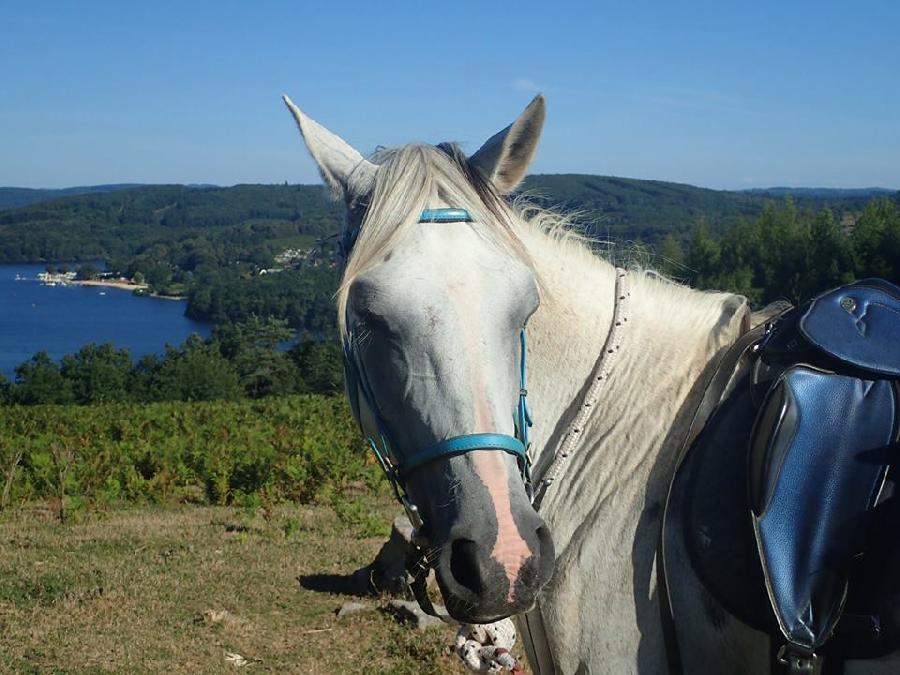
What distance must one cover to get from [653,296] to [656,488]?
0.62m

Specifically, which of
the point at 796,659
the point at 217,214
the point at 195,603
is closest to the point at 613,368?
the point at 796,659

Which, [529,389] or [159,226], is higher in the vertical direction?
[159,226]

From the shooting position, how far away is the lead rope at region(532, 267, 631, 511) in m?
2.13

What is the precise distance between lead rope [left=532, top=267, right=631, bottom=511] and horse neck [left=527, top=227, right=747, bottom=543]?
30mm

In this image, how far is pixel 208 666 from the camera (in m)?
5.80

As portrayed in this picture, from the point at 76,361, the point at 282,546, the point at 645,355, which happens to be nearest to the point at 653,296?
the point at 645,355

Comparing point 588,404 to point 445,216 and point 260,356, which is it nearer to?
point 445,216

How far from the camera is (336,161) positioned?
227 cm

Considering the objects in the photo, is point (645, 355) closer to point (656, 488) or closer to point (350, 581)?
point (656, 488)

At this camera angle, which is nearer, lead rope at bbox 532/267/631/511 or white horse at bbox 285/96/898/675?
white horse at bbox 285/96/898/675

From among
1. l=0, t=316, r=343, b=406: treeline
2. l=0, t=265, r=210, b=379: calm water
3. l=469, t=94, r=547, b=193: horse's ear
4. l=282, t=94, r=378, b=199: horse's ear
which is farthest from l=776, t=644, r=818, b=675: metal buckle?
l=0, t=265, r=210, b=379: calm water

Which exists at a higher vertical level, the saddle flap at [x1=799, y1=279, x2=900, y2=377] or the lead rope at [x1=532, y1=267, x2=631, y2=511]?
the saddle flap at [x1=799, y1=279, x2=900, y2=377]

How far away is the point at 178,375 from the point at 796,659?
5017 cm

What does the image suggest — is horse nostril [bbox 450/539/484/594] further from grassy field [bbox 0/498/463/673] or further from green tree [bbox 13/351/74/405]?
green tree [bbox 13/351/74/405]
